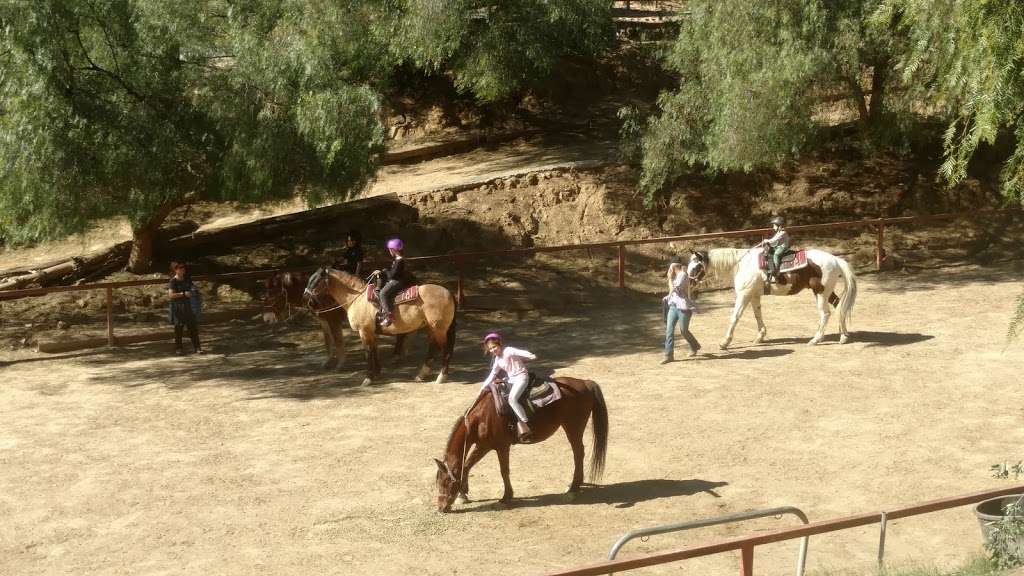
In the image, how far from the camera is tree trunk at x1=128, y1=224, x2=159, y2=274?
21.5 metres

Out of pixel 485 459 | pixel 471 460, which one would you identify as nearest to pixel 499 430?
pixel 471 460

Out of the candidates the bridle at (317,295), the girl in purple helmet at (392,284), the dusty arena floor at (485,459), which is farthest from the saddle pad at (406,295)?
the dusty arena floor at (485,459)

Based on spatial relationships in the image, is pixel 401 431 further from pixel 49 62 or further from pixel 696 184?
pixel 696 184

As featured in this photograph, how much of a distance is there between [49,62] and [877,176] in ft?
63.4

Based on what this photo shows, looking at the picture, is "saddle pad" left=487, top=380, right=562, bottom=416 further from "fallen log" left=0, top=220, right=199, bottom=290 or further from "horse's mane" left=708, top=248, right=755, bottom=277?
"fallen log" left=0, top=220, right=199, bottom=290

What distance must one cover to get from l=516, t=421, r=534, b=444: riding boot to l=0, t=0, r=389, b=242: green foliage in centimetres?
857

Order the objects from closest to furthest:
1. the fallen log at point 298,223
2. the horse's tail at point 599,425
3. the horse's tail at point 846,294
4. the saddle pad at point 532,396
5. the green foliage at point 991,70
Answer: the saddle pad at point 532,396, the horse's tail at point 599,425, the green foliage at point 991,70, the horse's tail at point 846,294, the fallen log at point 298,223

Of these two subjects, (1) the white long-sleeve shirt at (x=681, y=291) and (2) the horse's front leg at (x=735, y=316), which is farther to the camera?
(2) the horse's front leg at (x=735, y=316)

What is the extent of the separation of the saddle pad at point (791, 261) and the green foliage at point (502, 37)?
9.53 m

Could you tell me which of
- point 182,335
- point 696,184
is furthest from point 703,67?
point 182,335

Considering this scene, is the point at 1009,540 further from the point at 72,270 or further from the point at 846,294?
the point at 72,270

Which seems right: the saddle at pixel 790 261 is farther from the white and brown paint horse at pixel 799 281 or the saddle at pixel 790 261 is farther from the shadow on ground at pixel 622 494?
the shadow on ground at pixel 622 494

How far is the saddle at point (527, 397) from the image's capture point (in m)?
11.3

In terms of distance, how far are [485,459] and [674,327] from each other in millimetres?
5147
